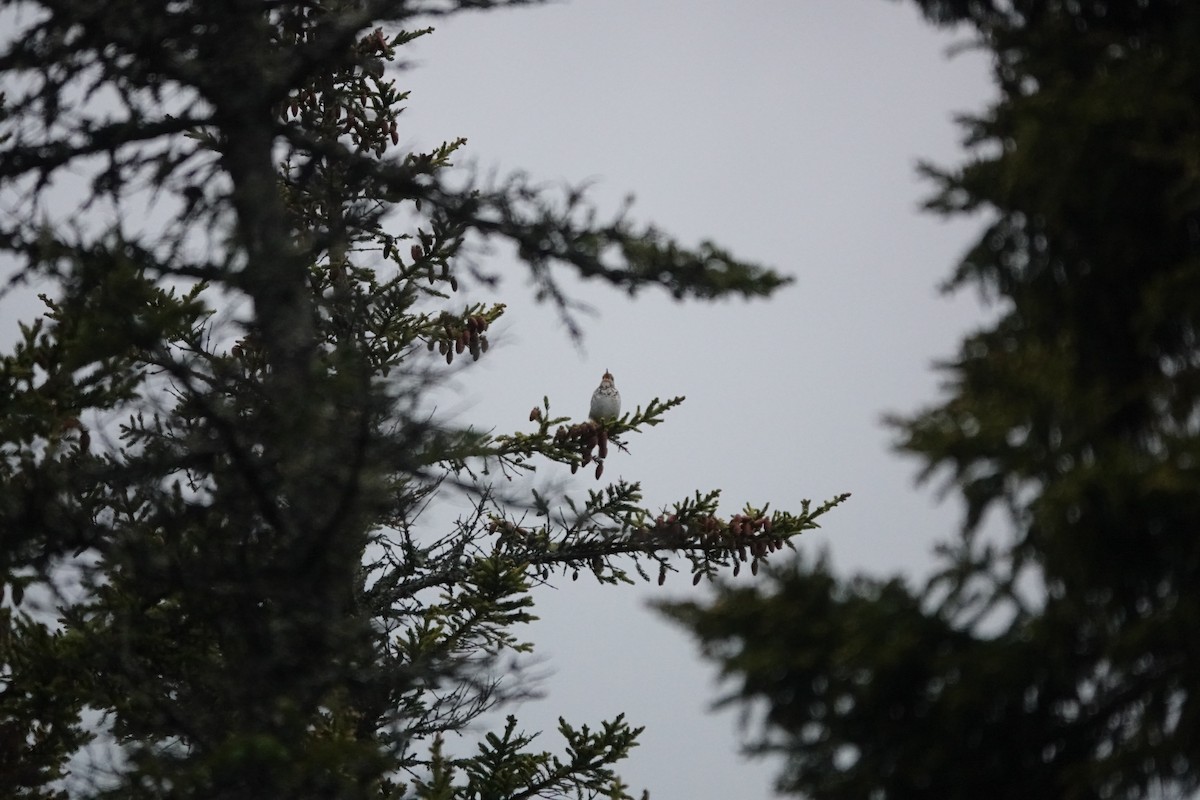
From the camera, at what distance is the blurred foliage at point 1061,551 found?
4.55 m

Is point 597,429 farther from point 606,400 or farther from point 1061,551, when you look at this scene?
point 1061,551

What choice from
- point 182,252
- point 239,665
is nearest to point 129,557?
point 239,665

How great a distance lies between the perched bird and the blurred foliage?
7843 mm

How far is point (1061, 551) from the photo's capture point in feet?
15.1

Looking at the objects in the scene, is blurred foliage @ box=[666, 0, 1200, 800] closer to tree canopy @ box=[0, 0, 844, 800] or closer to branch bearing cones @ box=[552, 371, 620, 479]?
tree canopy @ box=[0, 0, 844, 800]

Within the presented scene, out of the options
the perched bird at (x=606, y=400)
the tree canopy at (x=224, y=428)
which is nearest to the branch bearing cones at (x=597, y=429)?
the perched bird at (x=606, y=400)

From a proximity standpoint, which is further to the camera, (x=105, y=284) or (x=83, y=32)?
(x=83, y=32)

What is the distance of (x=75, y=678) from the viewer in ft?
30.9

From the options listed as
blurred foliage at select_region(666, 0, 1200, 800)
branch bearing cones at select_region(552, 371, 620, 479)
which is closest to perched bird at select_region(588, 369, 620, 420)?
branch bearing cones at select_region(552, 371, 620, 479)

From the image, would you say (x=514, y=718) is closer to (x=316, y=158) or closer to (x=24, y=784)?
(x=24, y=784)

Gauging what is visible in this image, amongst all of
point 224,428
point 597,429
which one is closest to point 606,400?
point 597,429

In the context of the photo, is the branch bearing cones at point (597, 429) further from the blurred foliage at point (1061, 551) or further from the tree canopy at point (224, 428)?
the blurred foliage at point (1061, 551)

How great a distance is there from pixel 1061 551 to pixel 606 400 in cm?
872

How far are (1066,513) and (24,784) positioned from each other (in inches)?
308
